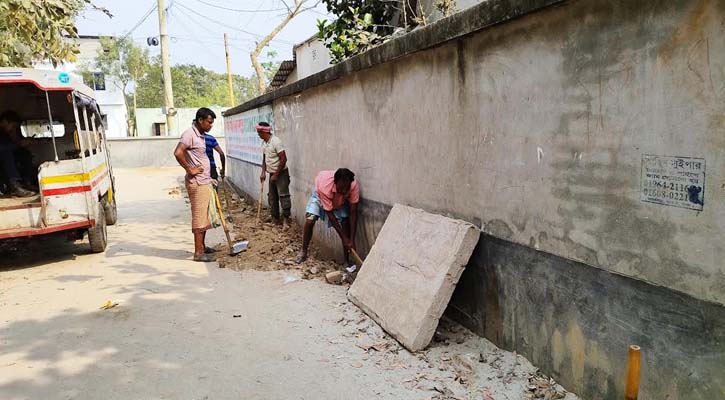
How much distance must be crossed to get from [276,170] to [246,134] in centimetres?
463

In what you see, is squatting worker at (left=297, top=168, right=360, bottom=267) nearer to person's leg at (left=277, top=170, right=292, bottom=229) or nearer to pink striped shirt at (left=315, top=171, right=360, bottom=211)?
pink striped shirt at (left=315, top=171, right=360, bottom=211)

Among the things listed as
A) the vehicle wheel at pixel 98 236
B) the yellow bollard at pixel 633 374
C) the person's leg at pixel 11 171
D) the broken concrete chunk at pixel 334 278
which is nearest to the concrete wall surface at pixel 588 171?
the yellow bollard at pixel 633 374

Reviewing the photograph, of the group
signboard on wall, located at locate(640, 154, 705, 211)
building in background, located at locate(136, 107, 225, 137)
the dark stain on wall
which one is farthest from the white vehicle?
building in background, located at locate(136, 107, 225, 137)

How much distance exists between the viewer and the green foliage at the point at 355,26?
7.60 meters

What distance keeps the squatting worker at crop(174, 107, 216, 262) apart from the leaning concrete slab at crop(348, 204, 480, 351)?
9.28 feet

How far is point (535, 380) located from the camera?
293cm

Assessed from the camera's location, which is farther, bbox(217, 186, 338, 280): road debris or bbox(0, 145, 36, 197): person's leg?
bbox(0, 145, 36, 197): person's leg

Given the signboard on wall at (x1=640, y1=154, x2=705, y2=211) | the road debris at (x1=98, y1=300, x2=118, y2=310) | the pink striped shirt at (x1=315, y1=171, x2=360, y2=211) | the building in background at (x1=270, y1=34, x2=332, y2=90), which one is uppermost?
the building in background at (x1=270, y1=34, x2=332, y2=90)

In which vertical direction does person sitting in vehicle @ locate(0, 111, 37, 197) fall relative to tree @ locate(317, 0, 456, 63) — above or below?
below

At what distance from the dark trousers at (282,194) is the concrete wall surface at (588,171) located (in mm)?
4128

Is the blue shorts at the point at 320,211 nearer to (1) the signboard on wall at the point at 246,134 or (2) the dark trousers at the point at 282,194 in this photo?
(2) the dark trousers at the point at 282,194

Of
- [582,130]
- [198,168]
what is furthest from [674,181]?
[198,168]

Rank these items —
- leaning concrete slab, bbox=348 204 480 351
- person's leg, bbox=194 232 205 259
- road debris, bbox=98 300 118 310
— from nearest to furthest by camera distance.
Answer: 1. leaning concrete slab, bbox=348 204 480 351
2. road debris, bbox=98 300 118 310
3. person's leg, bbox=194 232 205 259

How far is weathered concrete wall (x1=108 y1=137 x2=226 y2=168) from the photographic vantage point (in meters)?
24.2
